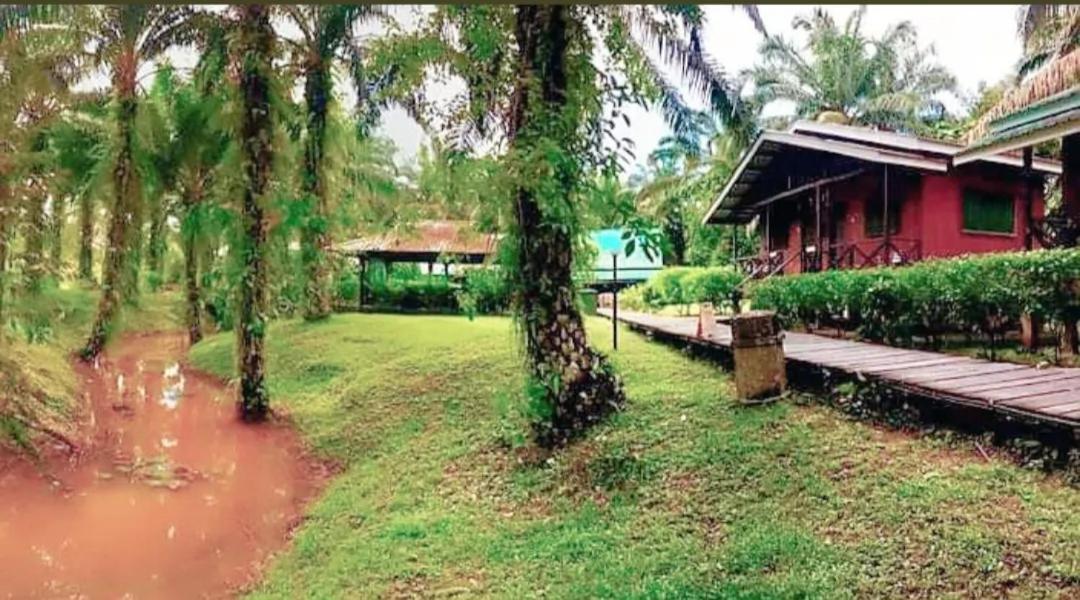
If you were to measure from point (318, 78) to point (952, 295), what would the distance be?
9.82 meters

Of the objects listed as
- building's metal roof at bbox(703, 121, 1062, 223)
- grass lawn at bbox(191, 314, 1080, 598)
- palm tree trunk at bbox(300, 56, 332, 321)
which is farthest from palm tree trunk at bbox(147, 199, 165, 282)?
building's metal roof at bbox(703, 121, 1062, 223)

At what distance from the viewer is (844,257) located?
1480 centimetres

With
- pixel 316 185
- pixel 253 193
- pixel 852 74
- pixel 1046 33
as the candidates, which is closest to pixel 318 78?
pixel 316 185

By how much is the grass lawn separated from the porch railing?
6378 mm

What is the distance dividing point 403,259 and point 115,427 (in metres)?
13.7

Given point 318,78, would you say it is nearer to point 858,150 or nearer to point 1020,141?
point 858,150

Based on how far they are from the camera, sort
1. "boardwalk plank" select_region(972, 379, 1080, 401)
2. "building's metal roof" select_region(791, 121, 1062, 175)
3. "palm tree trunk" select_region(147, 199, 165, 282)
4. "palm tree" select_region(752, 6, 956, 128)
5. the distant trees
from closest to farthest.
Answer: "boardwalk plank" select_region(972, 379, 1080, 401), the distant trees, "building's metal roof" select_region(791, 121, 1062, 175), "palm tree trunk" select_region(147, 199, 165, 282), "palm tree" select_region(752, 6, 956, 128)

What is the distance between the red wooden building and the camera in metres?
12.9

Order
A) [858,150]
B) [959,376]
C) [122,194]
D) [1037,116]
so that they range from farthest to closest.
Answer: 1. [122,194]
2. [858,150]
3. [1037,116]
4. [959,376]

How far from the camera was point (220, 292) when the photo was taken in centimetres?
1023

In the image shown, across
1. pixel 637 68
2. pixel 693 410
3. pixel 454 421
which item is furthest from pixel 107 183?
pixel 693 410

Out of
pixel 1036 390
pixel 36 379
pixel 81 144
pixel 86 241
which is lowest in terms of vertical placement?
pixel 36 379

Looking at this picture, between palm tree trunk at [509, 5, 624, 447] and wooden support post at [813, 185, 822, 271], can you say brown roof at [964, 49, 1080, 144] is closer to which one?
wooden support post at [813, 185, 822, 271]

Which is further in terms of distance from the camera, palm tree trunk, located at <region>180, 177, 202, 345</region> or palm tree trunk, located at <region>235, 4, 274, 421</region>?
palm tree trunk, located at <region>180, 177, 202, 345</region>
